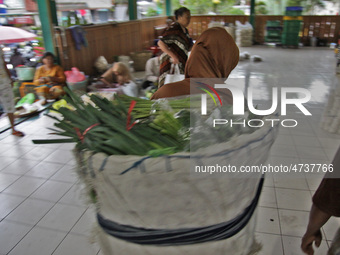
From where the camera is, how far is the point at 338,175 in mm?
1239

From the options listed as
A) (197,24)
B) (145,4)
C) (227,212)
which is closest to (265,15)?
(197,24)

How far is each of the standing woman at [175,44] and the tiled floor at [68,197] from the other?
78 centimetres

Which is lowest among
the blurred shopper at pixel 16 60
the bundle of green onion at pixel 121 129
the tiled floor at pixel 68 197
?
the tiled floor at pixel 68 197

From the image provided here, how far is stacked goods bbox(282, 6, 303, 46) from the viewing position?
11.1 meters

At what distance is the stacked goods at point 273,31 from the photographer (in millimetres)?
11812

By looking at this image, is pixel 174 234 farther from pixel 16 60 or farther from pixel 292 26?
pixel 292 26

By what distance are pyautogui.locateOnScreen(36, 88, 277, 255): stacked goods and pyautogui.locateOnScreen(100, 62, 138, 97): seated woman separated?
4126 mm

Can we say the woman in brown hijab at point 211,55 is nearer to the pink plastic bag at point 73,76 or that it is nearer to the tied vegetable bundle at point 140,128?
the tied vegetable bundle at point 140,128

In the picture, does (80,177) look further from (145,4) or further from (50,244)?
(145,4)

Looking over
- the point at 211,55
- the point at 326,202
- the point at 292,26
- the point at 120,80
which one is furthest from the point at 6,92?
the point at 292,26

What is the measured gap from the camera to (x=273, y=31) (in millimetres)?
11922

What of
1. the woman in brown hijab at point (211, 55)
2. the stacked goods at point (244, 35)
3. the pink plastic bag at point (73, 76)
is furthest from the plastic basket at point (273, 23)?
the woman in brown hijab at point (211, 55)

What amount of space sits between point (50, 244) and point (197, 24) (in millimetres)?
12737

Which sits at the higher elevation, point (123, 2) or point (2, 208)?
point (123, 2)
